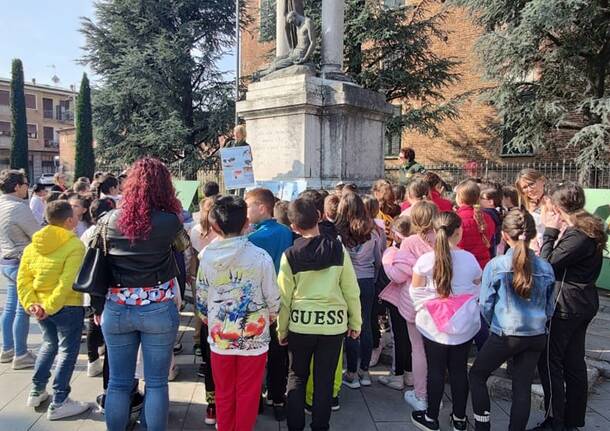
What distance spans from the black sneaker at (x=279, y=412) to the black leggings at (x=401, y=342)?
4.05 feet

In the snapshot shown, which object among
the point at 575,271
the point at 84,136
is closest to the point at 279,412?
the point at 575,271

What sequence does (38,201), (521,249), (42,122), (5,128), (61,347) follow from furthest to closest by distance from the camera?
(42,122) → (5,128) → (38,201) → (61,347) → (521,249)

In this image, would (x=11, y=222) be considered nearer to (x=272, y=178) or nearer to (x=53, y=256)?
(x=53, y=256)

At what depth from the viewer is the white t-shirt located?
338 cm

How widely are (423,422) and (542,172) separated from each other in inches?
492

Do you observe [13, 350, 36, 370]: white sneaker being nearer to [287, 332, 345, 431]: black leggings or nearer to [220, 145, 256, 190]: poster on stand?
[287, 332, 345, 431]: black leggings

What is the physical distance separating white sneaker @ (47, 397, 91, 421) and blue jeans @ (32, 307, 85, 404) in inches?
1.5

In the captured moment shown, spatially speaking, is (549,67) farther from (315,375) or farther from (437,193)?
(315,375)

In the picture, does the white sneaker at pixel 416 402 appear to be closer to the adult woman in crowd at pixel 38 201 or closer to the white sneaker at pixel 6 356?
the white sneaker at pixel 6 356

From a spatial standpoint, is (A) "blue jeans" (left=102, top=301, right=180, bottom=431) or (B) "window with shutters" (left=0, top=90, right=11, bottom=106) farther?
(B) "window with shutters" (left=0, top=90, right=11, bottom=106)

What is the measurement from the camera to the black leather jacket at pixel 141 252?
2857 mm

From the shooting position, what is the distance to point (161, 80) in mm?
20922

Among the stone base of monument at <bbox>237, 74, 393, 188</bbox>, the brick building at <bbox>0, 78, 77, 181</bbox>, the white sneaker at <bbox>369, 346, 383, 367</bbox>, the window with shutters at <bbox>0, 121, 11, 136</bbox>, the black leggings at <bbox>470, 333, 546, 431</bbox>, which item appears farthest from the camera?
the brick building at <bbox>0, 78, 77, 181</bbox>

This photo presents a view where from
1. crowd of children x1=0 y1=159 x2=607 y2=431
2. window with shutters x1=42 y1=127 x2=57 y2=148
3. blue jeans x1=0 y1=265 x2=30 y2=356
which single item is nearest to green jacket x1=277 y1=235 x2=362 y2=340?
crowd of children x1=0 y1=159 x2=607 y2=431
